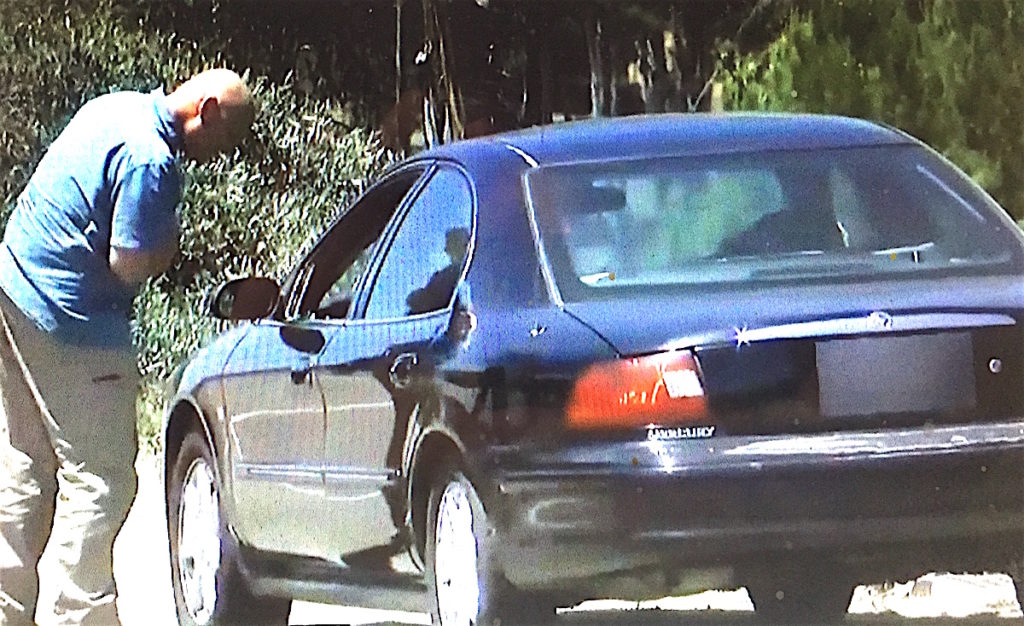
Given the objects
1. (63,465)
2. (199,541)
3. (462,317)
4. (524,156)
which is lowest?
→ (199,541)

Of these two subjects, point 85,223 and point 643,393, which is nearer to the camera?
point 643,393

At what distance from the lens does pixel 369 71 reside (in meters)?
6.41

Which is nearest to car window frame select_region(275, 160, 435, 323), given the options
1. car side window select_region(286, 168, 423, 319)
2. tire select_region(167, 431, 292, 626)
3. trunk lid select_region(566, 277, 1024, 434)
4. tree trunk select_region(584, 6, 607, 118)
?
car side window select_region(286, 168, 423, 319)

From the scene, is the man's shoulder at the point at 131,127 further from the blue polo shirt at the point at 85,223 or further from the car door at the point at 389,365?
the car door at the point at 389,365

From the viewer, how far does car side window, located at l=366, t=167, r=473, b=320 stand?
13.4ft

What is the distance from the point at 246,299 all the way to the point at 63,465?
2.27 ft

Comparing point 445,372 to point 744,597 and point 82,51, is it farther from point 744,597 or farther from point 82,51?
point 82,51

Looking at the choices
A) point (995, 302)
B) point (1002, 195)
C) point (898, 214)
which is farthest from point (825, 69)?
point (995, 302)

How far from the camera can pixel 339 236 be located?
4898 mm

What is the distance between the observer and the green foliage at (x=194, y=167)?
6.10m

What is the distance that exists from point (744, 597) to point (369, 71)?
2463 millimetres

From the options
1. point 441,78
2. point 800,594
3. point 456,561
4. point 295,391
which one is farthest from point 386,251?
point 441,78

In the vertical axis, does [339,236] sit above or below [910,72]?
below

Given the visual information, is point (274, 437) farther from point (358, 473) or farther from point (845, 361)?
point (845, 361)
